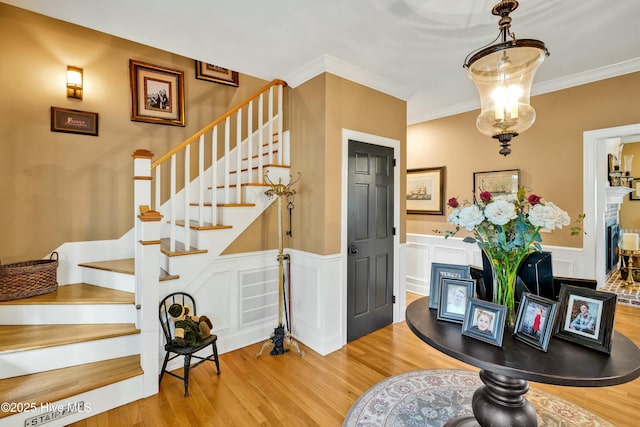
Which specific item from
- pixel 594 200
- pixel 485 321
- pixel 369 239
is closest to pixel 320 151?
pixel 369 239

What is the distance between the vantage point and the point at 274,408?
6.88 feet

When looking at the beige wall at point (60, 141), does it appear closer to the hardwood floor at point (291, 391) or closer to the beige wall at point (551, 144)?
the hardwood floor at point (291, 391)

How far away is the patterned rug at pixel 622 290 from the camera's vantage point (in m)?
3.82

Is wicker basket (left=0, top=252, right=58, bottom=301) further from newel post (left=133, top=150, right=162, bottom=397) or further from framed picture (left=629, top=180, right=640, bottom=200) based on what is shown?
framed picture (left=629, top=180, right=640, bottom=200)


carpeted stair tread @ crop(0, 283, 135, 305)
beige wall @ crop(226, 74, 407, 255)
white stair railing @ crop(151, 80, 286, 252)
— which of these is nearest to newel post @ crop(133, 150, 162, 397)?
carpeted stair tread @ crop(0, 283, 135, 305)

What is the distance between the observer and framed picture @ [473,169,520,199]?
3781mm

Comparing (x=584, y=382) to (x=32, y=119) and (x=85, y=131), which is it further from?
(x=32, y=119)

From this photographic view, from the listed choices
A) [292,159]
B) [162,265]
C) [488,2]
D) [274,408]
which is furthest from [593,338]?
[162,265]

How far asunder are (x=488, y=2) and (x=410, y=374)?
9.24ft

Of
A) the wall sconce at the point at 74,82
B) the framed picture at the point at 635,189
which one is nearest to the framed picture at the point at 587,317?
the wall sconce at the point at 74,82

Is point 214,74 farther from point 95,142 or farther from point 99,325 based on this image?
point 99,325

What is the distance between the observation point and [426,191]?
15.3 ft

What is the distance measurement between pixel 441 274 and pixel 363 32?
1948mm

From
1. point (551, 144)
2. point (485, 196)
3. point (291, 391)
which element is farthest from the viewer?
point (551, 144)
